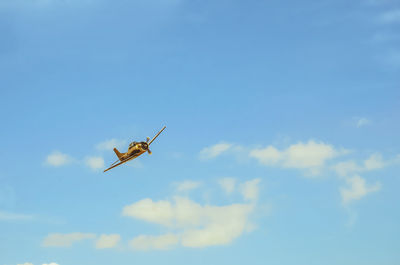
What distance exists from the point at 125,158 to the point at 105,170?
904 centimetres

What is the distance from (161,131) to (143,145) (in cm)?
618

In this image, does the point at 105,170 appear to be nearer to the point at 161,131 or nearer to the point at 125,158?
the point at 125,158

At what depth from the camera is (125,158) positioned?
130375mm

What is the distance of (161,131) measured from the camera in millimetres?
127312

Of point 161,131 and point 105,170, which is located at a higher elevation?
point 161,131

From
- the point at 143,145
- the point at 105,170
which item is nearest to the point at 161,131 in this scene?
the point at 143,145

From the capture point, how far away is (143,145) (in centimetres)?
12706

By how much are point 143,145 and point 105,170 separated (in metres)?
Answer: 12.2

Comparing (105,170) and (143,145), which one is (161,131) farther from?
(105,170)

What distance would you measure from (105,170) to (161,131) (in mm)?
18177

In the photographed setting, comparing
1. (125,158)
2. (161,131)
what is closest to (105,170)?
(125,158)

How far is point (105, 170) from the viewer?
12275cm
